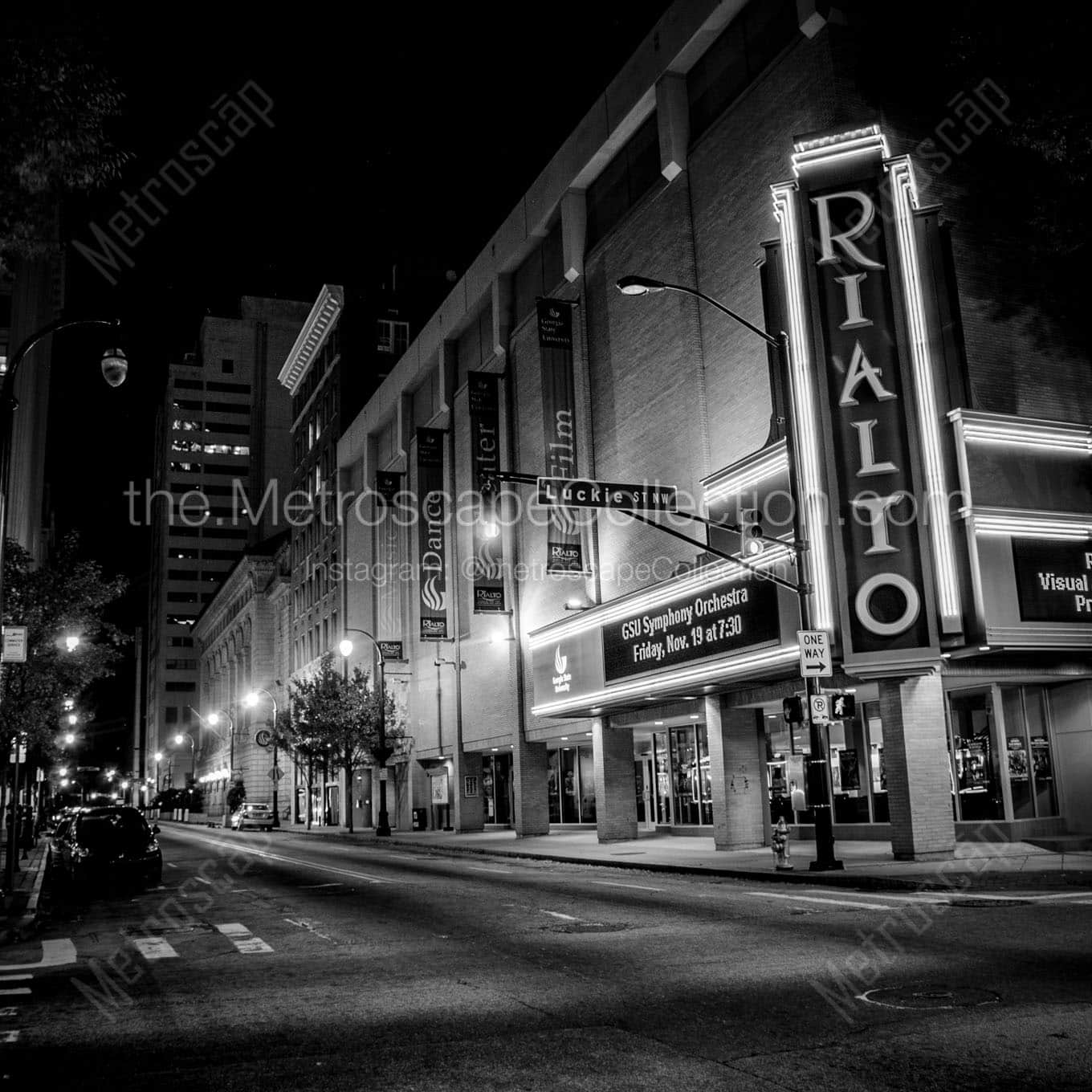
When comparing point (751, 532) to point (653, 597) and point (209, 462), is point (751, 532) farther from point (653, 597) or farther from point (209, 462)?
point (209, 462)

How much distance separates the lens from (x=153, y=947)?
523 inches

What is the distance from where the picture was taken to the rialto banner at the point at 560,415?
34.7 meters

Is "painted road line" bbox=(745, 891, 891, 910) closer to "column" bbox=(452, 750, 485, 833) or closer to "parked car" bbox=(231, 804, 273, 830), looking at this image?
"column" bbox=(452, 750, 485, 833)

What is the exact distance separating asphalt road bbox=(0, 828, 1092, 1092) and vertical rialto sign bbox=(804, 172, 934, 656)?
6.12 metres

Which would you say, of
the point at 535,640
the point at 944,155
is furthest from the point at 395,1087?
the point at 535,640

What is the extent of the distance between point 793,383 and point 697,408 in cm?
672

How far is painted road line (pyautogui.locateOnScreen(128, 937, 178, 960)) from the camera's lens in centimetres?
1254

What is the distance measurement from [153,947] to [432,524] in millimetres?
35231

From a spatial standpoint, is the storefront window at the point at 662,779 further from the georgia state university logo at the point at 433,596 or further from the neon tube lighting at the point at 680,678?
the georgia state university logo at the point at 433,596

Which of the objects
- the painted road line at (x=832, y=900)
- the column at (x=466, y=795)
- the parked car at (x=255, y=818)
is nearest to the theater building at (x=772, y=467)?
the column at (x=466, y=795)

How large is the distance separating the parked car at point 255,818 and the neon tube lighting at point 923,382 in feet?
163

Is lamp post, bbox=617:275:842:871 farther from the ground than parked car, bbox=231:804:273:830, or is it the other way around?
lamp post, bbox=617:275:842:871

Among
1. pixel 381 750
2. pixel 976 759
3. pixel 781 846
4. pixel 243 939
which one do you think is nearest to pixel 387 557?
pixel 381 750

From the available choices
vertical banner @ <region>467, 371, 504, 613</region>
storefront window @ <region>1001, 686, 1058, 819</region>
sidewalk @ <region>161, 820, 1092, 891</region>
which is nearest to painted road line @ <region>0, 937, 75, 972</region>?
sidewalk @ <region>161, 820, 1092, 891</region>
